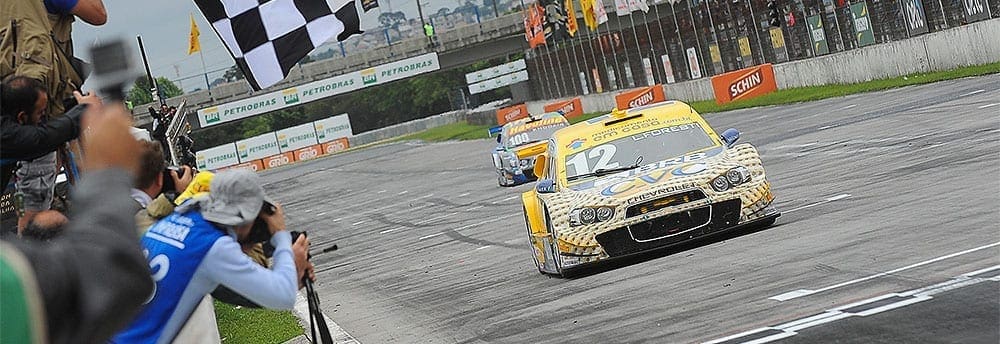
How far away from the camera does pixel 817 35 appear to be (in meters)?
43.9

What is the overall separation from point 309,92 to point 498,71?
1563 cm

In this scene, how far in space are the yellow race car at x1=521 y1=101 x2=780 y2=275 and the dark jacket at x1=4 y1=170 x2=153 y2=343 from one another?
409 inches

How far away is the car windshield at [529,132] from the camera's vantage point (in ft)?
105

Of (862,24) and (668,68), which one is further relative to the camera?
(668,68)

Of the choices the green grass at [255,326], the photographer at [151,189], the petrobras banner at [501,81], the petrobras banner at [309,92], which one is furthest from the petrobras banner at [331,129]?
the photographer at [151,189]

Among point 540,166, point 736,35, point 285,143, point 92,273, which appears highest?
point 285,143

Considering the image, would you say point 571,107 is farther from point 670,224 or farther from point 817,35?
point 670,224

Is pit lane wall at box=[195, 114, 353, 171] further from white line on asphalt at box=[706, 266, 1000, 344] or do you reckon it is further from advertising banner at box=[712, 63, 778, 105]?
white line on asphalt at box=[706, 266, 1000, 344]

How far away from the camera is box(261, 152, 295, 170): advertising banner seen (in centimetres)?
11138

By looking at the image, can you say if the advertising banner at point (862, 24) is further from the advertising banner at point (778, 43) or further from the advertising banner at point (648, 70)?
the advertising banner at point (648, 70)

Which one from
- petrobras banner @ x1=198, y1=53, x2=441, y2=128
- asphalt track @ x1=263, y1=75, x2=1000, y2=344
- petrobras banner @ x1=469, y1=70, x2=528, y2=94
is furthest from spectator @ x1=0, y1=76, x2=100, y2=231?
petrobras banner @ x1=469, y1=70, x2=528, y2=94

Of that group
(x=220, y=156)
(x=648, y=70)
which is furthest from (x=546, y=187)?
(x=220, y=156)

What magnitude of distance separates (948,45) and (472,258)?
20.3 meters

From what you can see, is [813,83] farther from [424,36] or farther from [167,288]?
[424,36]
